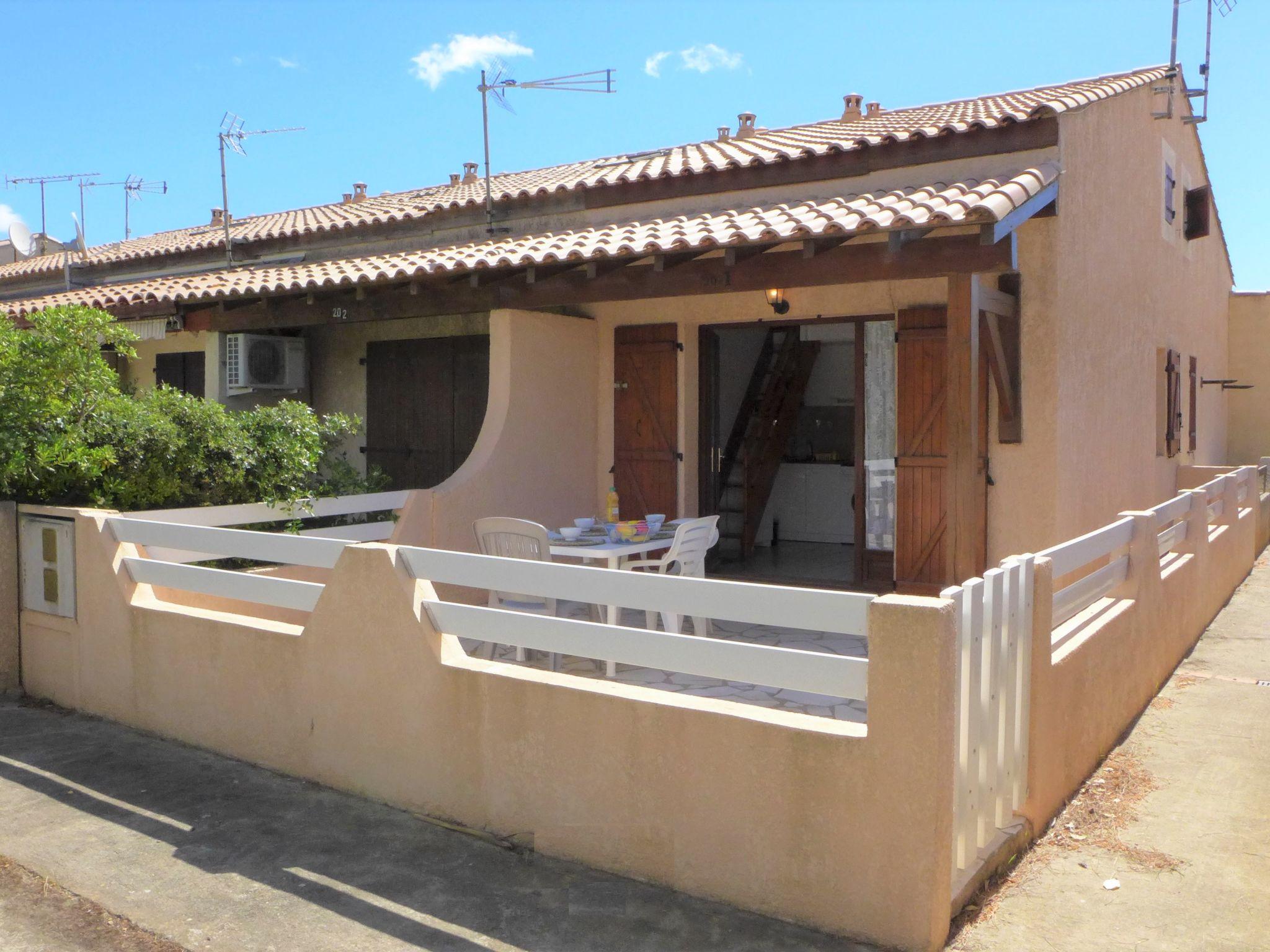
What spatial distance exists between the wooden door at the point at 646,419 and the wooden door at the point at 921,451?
183 centimetres

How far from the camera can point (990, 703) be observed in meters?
3.57

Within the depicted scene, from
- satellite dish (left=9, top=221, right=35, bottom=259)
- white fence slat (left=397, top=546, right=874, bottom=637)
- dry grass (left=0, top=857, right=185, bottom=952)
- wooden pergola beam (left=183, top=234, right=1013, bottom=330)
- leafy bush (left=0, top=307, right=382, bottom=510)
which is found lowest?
dry grass (left=0, top=857, right=185, bottom=952)

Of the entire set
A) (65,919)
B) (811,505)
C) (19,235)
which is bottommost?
(65,919)

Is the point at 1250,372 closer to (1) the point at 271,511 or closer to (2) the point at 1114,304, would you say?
(2) the point at 1114,304

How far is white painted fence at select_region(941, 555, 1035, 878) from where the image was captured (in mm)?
3326

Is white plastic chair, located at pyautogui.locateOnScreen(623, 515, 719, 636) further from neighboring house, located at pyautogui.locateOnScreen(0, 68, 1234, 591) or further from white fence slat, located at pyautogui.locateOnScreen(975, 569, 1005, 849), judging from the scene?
white fence slat, located at pyautogui.locateOnScreen(975, 569, 1005, 849)

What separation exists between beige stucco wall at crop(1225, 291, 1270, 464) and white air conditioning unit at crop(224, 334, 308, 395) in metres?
14.3

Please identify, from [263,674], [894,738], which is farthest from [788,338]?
[894,738]

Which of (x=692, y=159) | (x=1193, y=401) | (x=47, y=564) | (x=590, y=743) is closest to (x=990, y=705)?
(x=590, y=743)

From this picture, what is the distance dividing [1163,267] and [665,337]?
5.83 m

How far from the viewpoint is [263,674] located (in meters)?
4.88

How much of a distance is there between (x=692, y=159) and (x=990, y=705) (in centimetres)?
730

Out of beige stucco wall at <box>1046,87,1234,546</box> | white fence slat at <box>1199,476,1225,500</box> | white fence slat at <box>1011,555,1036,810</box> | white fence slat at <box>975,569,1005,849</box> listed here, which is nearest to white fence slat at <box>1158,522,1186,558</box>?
beige stucco wall at <box>1046,87,1234,546</box>

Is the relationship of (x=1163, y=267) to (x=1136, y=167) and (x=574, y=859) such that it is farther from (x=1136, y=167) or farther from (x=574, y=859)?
(x=574, y=859)
